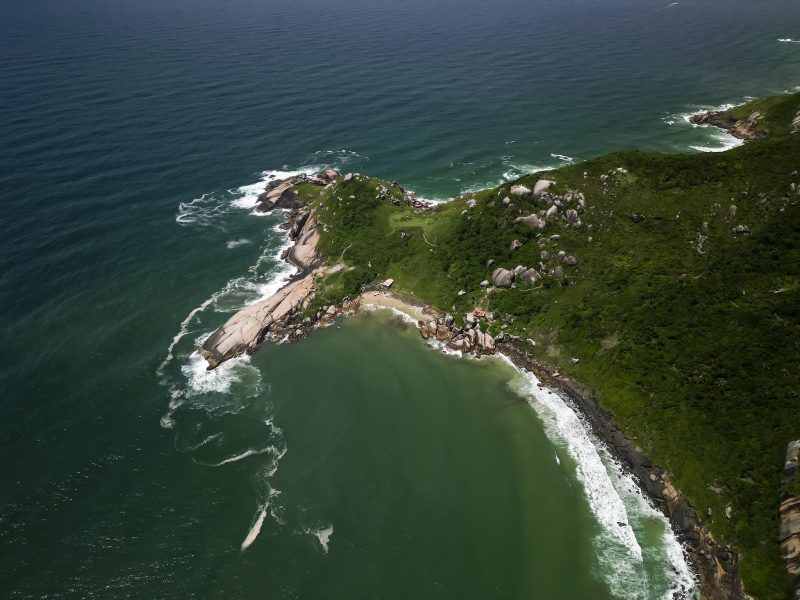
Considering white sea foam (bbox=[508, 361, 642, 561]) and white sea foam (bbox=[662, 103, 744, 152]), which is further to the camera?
white sea foam (bbox=[662, 103, 744, 152])

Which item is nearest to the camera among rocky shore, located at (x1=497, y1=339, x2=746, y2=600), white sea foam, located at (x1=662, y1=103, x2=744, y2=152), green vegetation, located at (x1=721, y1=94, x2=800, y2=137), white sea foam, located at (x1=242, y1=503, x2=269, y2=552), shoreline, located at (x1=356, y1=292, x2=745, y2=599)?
rocky shore, located at (x1=497, y1=339, x2=746, y2=600)

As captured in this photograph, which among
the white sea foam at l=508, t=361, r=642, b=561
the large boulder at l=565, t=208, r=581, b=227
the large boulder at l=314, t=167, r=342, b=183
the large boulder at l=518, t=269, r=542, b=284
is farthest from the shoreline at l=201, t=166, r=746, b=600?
the large boulder at l=565, t=208, r=581, b=227

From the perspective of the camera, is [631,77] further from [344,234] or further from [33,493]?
[33,493]

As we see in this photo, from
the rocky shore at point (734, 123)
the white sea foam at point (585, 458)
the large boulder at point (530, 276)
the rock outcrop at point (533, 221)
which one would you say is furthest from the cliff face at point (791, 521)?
the rocky shore at point (734, 123)

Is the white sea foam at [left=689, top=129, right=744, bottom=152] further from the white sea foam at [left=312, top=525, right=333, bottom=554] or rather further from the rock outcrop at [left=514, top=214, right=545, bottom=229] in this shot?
the white sea foam at [left=312, top=525, right=333, bottom=554]

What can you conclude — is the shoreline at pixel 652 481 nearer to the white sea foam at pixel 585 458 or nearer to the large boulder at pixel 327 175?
the white sea foam at pixel 585 458
